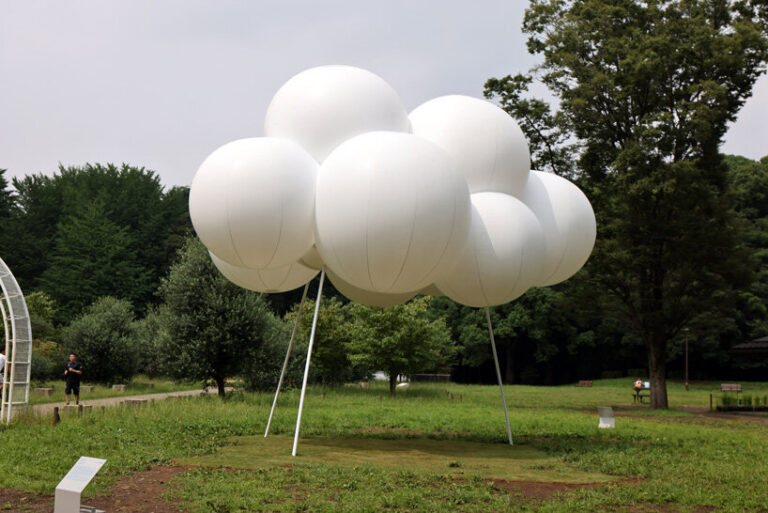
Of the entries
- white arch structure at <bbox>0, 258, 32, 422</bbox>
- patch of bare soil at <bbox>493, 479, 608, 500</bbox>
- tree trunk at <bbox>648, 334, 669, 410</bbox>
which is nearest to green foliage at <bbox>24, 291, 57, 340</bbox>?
white arch structure at <bbox>0, 258, 32, 422</bbox>

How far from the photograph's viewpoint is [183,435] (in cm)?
1499

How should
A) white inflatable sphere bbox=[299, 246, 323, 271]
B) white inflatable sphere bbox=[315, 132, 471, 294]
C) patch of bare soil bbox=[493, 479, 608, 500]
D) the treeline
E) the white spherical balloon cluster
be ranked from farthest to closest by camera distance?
1. the treeline
2. white inflatable sphere bbox=[299, 246, 323, 271]
3. the white spherical balloon cluster
4. white inflatable sphere bbox=[315, 132, 471, 294]
5. patch of bare soil bbox=[493, 479, 608, 500]

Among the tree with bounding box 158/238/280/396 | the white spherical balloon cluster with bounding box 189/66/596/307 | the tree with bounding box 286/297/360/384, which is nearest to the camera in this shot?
the white spherical balloon cluster with bounding box 189/66/596/307

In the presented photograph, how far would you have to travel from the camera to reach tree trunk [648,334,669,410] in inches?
1179

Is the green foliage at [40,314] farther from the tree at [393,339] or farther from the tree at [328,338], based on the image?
the tree at [393,339]

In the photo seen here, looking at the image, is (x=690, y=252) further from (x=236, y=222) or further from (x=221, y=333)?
(x=236, y=222)

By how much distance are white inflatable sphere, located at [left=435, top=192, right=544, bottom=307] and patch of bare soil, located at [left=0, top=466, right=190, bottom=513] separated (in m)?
5.97

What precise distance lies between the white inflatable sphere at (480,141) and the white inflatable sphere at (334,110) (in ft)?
2.27

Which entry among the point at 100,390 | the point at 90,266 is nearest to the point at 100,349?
the point at 100,390

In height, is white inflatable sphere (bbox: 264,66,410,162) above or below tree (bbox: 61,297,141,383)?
above

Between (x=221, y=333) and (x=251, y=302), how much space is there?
1.75m

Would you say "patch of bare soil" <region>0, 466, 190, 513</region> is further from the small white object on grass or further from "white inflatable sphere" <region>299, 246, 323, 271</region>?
the small white object on grass

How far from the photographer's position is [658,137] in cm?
2839

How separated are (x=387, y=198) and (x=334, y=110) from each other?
2.46m
